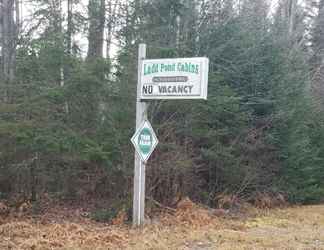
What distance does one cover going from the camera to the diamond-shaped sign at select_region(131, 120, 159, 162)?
8.35m

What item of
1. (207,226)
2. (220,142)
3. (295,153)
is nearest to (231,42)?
(220,142)

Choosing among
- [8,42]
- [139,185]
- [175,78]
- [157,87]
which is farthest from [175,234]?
[8,42]

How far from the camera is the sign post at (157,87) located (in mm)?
8102

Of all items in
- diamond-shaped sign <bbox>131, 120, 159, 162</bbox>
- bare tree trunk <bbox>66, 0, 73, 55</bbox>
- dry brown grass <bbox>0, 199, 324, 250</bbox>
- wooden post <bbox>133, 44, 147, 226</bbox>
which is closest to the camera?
dry brown grass <bbox>0, 199, 324, 250</bbox>

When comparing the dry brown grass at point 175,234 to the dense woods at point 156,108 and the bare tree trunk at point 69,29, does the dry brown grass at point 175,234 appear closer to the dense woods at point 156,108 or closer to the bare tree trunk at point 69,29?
the dense woods at point 156,108

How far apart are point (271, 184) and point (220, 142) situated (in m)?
2.46

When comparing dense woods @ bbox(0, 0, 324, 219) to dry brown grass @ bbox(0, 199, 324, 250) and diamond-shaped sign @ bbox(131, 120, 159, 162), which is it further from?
diamond-shaped sign @ bbox(131, 120, 159, 162)

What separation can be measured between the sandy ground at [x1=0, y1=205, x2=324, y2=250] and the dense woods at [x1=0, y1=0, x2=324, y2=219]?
3.99 feet

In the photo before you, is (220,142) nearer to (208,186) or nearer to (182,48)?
(208,186)

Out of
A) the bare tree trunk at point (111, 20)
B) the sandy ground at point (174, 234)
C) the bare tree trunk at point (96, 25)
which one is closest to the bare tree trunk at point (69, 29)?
the bare tree trunk at point (96, 25)

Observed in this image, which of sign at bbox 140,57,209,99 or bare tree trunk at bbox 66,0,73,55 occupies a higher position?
bare tree trunk at bbox 66,0,73,55

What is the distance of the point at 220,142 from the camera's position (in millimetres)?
12219

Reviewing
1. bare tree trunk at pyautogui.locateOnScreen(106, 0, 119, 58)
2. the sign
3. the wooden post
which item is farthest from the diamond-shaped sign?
bare tree trunk at pyautogui.locateOnScreen(106, 0, 119, 58)

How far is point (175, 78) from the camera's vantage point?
27.1 ft
